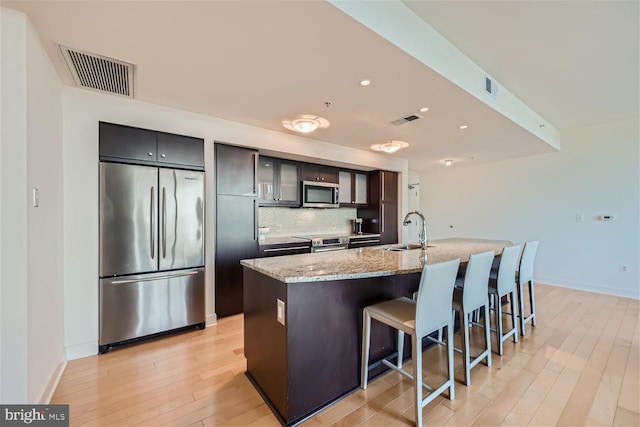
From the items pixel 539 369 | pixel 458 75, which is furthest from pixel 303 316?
pixel 458 75

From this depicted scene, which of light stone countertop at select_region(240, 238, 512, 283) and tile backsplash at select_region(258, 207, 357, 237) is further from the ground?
tile backsplash at select_region(258, 207, 357, 237)

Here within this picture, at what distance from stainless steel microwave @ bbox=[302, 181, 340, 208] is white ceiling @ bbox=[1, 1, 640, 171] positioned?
1144 millimetres

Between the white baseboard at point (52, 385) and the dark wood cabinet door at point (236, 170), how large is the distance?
79.1 inches

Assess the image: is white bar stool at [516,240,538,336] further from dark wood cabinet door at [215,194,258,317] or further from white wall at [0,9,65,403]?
white wall at [0,9,65,403]

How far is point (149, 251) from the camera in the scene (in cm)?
262

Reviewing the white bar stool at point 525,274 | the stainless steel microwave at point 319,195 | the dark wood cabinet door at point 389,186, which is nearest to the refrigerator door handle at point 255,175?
the stainless steel microwave at point 319,195

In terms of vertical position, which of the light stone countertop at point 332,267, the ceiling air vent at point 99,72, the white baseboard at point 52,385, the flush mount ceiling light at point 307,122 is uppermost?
the ceiling air vent at point 99,72

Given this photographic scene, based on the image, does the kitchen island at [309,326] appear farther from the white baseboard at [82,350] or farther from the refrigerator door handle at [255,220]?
the white baseboard at [82,350]

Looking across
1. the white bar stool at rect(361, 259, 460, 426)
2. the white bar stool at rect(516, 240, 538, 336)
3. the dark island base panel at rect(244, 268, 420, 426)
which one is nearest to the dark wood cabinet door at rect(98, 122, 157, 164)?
the dark island base panel at rect(244, 268, 420, 426)

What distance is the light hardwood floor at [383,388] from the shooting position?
1.67m

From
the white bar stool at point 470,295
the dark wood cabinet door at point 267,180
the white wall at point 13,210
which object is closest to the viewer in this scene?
the white wall at point 13,210

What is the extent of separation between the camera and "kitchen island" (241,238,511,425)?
5.26ft

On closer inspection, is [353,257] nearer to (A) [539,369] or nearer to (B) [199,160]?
(A) [539,369]

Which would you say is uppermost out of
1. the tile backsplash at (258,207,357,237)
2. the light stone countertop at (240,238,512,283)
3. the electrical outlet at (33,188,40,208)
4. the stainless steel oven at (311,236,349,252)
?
the electrical outlet at (33,188,40,208)
